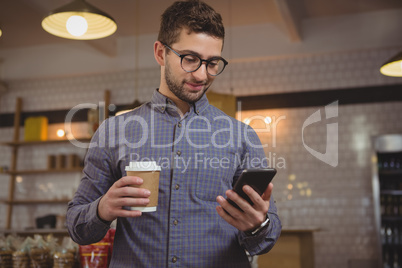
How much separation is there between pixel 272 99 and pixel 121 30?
8.89ft

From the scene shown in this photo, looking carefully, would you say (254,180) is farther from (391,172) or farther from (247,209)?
(391,172)

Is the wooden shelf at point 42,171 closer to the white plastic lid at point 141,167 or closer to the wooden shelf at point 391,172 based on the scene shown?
the wooden shelf at point 391,172

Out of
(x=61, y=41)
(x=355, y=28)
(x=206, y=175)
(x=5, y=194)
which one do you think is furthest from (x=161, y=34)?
(x=5, y=194)

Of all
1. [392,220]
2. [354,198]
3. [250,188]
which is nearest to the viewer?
[250,188]

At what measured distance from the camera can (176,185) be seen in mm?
1455

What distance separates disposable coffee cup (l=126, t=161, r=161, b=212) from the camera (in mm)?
1276

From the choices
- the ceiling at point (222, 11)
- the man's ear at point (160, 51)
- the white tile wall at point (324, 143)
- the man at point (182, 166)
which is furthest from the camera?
the white tile wall at point (324, 143)

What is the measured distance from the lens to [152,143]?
1.55 meters

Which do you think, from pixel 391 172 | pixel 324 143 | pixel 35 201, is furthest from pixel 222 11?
pixel 35 201

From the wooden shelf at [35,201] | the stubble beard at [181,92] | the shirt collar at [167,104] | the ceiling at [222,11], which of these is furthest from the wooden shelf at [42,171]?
the stubble beard at [181,92]

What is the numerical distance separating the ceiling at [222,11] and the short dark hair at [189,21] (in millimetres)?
4035

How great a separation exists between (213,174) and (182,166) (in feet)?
0.37

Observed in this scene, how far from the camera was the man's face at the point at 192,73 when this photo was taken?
151cm

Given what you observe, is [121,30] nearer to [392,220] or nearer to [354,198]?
[354,198]
